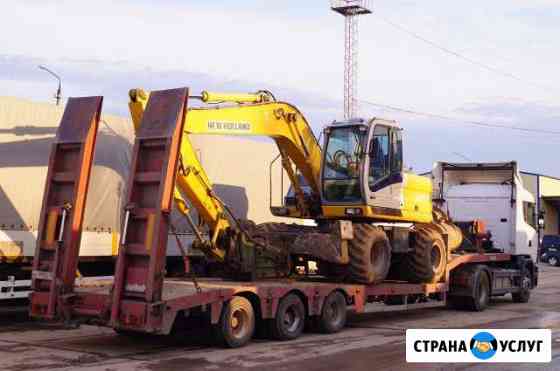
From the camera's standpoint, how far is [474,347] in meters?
11.7

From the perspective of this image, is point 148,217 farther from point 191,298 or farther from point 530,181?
point 530,181

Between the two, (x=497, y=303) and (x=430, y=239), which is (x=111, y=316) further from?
(x=497, y=303)

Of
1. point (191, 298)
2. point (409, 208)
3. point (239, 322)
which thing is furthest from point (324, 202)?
point (191, 298)

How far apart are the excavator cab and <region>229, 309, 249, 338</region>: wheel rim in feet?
13.5

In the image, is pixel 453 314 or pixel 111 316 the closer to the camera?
pixel 111 316

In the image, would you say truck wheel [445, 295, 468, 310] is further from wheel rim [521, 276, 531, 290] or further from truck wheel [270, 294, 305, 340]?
truck wheel [270, 294, 305, 340]

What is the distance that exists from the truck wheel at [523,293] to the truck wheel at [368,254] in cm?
784

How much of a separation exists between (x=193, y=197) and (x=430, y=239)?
588 cm

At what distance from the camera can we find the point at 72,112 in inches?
485

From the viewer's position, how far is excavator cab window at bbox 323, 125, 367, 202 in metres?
15.4

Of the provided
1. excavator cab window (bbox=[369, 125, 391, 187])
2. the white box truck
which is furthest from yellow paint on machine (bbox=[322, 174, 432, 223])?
the white box truck

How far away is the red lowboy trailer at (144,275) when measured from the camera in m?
10.7

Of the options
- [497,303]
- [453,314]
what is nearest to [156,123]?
[453,314]

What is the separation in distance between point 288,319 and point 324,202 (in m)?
3.41
